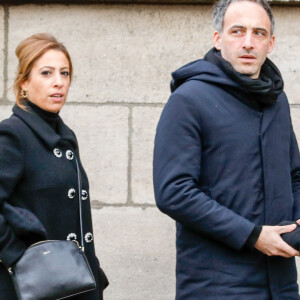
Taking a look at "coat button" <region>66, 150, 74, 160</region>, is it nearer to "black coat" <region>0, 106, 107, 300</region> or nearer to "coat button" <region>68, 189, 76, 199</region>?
"black coat" <region>0, 106, 107, 300</region>

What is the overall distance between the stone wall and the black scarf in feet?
5.55

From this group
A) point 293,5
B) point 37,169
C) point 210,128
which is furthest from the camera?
point 293,5

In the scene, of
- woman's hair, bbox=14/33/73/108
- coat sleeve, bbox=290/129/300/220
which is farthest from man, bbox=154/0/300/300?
woman's hair, bbox=14/33/73/108

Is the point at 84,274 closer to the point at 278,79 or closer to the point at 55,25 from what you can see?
the point at 278,79

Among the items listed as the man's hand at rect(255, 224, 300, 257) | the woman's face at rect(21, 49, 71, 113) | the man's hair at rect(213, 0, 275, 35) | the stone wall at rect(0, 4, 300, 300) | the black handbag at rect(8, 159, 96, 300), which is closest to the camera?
the man's hand at rect(255, 224, 300, 257)

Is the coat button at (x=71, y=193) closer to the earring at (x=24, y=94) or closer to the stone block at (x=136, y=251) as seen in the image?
the earring at (x=24, y=94)

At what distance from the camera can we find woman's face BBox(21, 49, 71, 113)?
133 inches

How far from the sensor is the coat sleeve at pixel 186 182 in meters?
2.92

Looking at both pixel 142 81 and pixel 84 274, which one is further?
pixel 142 81

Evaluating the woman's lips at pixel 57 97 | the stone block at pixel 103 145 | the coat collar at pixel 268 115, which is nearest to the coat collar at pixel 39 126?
the woman's lips at pixel 57 97

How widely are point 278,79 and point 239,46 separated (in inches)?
9.1

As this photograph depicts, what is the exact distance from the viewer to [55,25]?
490 cm

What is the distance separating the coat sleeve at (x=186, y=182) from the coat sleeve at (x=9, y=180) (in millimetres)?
563

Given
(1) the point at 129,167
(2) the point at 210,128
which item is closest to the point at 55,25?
(1) the point at 129,167
